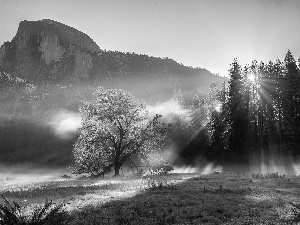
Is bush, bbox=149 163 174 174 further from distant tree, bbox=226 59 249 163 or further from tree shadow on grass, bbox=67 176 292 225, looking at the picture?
tree shadow on grass, bbox=67 176 292 225

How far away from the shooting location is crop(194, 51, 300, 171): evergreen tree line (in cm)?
6128

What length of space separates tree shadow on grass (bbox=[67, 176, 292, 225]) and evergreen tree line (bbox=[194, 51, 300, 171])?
1764 inches

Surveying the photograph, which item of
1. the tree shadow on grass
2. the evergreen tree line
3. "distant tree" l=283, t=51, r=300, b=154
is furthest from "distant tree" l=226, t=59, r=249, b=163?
the tree shadow on grass

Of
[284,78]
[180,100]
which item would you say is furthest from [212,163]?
[180,100]

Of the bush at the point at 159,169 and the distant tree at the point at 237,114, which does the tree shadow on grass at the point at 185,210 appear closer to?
the bush at the point at 159,169

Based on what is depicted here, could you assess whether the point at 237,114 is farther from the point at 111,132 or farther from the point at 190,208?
the point at 190,208

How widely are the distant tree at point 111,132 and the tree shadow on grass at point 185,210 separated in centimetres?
2480

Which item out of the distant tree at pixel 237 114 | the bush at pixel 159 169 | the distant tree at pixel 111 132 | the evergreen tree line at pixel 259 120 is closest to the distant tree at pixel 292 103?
the evergreen tree line at pixel 259 120

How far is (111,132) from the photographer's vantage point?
43.8 metres

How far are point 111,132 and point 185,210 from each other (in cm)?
3009

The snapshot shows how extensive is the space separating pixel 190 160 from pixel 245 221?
7281cm

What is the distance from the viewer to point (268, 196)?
18.2 m

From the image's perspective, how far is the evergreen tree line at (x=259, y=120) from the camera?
6128 cm

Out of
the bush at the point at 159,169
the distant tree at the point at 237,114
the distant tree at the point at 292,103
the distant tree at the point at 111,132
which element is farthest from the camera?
the distant tree at the point at 237,114
